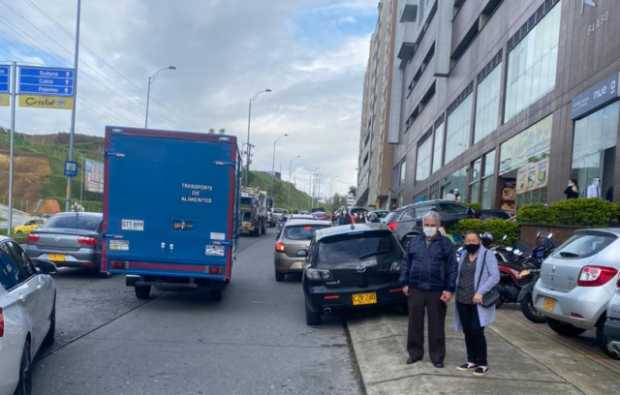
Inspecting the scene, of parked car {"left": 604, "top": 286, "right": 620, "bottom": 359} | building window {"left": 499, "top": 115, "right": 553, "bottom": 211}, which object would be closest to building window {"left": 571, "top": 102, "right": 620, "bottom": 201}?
building window {"left": 499, "top": 115, "right": 553, "bottom": 211}

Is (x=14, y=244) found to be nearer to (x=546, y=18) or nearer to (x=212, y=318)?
(x=212, y=318)

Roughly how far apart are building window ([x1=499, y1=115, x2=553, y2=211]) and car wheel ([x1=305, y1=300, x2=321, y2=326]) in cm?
1379

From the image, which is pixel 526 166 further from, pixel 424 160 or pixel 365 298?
pixel 424 160

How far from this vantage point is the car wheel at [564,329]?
8.22m

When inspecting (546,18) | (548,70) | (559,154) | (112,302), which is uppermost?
(546,18)

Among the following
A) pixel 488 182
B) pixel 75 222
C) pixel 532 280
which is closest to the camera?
pixel 532 280

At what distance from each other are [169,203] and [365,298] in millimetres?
3884

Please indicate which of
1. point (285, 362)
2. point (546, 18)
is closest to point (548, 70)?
point (546, 18)

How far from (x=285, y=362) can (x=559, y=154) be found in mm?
15169

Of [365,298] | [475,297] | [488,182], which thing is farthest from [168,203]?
[488,182]

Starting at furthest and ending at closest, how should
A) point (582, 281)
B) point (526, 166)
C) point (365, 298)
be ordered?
1. point (526, 166)
2. point (365, 298)
3. point (582, 281)

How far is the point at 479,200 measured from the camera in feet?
97.9

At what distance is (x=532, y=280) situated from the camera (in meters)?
9.70

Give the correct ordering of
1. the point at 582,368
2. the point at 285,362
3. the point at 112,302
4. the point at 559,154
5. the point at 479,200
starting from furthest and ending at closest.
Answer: the point at 479,200 → the point at 559,154 → the point at 112,302 → the point at 285,362 → the point at 582,368
